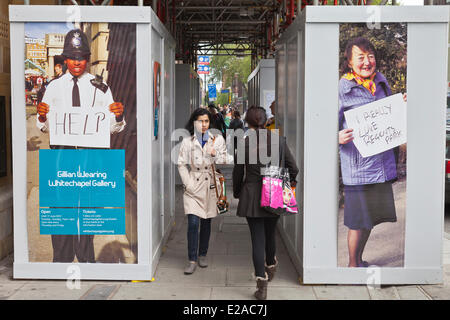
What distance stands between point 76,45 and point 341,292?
3473mm

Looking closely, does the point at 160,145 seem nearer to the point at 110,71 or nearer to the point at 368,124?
the point at 110,71

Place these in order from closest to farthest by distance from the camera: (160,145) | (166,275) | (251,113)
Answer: (251,113) < (166,275) < (160,145)

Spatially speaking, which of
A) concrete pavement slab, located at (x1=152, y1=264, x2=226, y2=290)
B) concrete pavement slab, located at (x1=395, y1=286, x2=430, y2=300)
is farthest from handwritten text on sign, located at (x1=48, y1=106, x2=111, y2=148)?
concrete pavement slab, located at (x1=395, y1=286, x2=430, y2=300)

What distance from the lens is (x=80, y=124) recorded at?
18.8 ft

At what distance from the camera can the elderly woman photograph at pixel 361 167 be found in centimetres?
557

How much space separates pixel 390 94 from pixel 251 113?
4.45 ft

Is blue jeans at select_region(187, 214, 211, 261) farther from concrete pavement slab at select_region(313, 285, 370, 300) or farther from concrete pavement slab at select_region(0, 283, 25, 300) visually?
concrete pavement slab at select_region(0, 283, 25, 300)

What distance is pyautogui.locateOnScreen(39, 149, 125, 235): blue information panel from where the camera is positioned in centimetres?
574

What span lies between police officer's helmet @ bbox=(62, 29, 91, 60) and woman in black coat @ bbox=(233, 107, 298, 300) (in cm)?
171

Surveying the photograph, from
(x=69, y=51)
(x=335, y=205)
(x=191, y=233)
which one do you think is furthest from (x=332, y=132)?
(x=69, y=51)

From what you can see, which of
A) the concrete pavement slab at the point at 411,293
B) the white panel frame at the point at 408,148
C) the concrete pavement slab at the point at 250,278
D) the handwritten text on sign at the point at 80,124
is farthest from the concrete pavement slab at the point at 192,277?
the concrete pavement slab at the point at 411,293

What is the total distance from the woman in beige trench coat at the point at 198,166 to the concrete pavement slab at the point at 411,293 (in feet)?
6.78

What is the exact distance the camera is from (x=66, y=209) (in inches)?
228

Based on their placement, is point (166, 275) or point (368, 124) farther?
point (166, 275)
